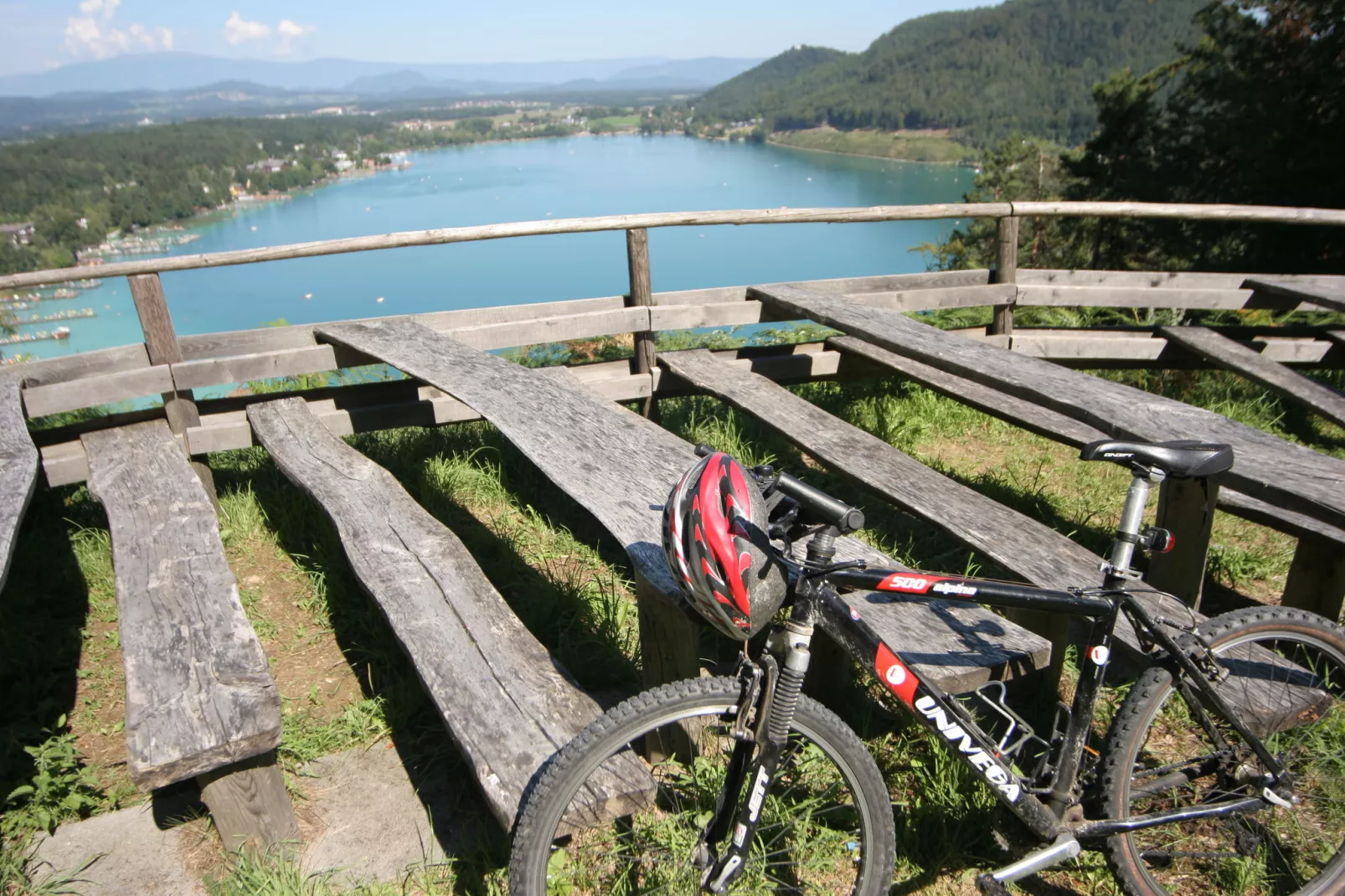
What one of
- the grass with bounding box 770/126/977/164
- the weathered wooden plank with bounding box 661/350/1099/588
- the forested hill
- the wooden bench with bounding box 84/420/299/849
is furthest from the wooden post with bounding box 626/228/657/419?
the forested hill

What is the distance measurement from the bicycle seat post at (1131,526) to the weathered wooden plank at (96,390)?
13.5ft

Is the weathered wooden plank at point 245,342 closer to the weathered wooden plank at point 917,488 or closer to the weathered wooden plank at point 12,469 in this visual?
the weathered wooden plank at point 12,469

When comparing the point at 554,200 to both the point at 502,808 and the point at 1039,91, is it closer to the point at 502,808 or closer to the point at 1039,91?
the point at 502,808

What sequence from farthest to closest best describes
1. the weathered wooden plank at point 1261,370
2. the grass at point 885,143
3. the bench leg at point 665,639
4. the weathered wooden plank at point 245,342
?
the grass at point 885,143 → the weathered wooden plank at point 245,342 → the weathered wooden plank at point 1261,370 → the bench leg at point 665,639

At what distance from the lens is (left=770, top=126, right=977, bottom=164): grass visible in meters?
57.5

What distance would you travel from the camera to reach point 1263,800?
81.9 inches

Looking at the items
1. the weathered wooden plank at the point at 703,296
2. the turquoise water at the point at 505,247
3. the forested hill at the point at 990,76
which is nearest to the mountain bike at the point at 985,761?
the weathered wooden plank at the point at 703,296

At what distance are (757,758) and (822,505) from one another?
0.56m

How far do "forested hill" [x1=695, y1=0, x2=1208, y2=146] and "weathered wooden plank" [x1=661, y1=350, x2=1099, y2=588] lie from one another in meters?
62.6

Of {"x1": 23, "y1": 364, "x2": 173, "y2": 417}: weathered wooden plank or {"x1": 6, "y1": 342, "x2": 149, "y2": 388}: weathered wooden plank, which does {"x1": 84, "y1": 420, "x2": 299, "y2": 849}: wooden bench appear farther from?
{"x1": 6, "y1": 342, "x2": 149, "y2": 388}: weathered wooden plank

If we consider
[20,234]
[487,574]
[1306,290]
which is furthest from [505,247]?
[1306,290]

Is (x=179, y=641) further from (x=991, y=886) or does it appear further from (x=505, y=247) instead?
(x=505, y=247)

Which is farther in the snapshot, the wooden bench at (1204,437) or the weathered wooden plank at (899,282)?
the weathered wooden plank at (899,282)

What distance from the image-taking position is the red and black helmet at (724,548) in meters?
1.61
